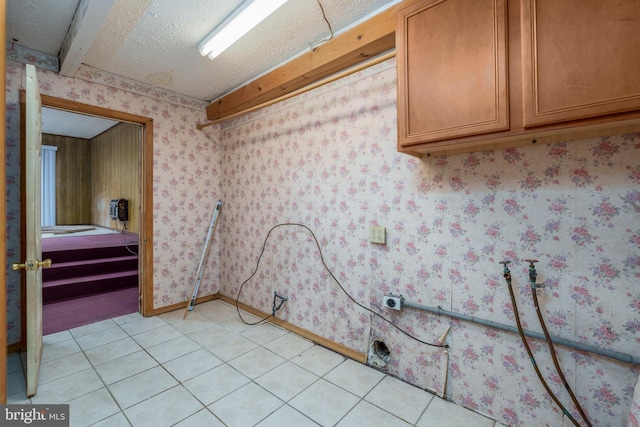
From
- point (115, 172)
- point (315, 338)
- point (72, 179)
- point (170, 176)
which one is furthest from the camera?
point (72, 179)

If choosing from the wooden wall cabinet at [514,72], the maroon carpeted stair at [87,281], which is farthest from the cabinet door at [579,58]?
the maroon carpeted stair at [87,281]

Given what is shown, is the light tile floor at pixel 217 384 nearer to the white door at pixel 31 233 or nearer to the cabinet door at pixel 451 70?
the white door at pixel 31 233

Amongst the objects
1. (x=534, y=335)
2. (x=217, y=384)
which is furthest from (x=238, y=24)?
(x=534, y=335)

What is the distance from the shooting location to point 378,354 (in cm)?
205

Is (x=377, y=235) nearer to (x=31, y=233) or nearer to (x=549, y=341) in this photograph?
(x=549, y=341)

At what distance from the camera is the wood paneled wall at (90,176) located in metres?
5.98

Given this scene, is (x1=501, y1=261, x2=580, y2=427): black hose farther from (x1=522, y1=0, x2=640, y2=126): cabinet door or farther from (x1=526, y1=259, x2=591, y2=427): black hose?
(x1=522, y1=0, x2=640, y2=126): cabinet door

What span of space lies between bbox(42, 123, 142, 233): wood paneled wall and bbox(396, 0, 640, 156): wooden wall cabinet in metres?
6.14

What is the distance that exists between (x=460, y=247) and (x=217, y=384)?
1.79 meters

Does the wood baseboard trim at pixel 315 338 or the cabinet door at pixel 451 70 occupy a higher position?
the cabinet door at pixel 451 70

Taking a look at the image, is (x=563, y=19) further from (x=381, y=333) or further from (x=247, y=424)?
(x=247, y=424)

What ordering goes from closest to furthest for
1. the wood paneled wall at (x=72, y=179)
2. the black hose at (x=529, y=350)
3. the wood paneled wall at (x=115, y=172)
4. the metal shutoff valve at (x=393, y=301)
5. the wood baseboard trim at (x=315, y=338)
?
the black hose at (x=529, y=350), the metal shutoff valve at (x=393, y=301), the wood baseboard trim at (x=315, y=338), the wood paneled wall at (x=115, y=172), the wood paneled wall at (x=72, y=179)

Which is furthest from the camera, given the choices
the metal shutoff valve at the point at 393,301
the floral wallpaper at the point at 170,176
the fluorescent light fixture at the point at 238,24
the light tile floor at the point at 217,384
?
the floral wallpaper at the point at 170,176

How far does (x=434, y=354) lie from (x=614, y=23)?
5.85 ft
